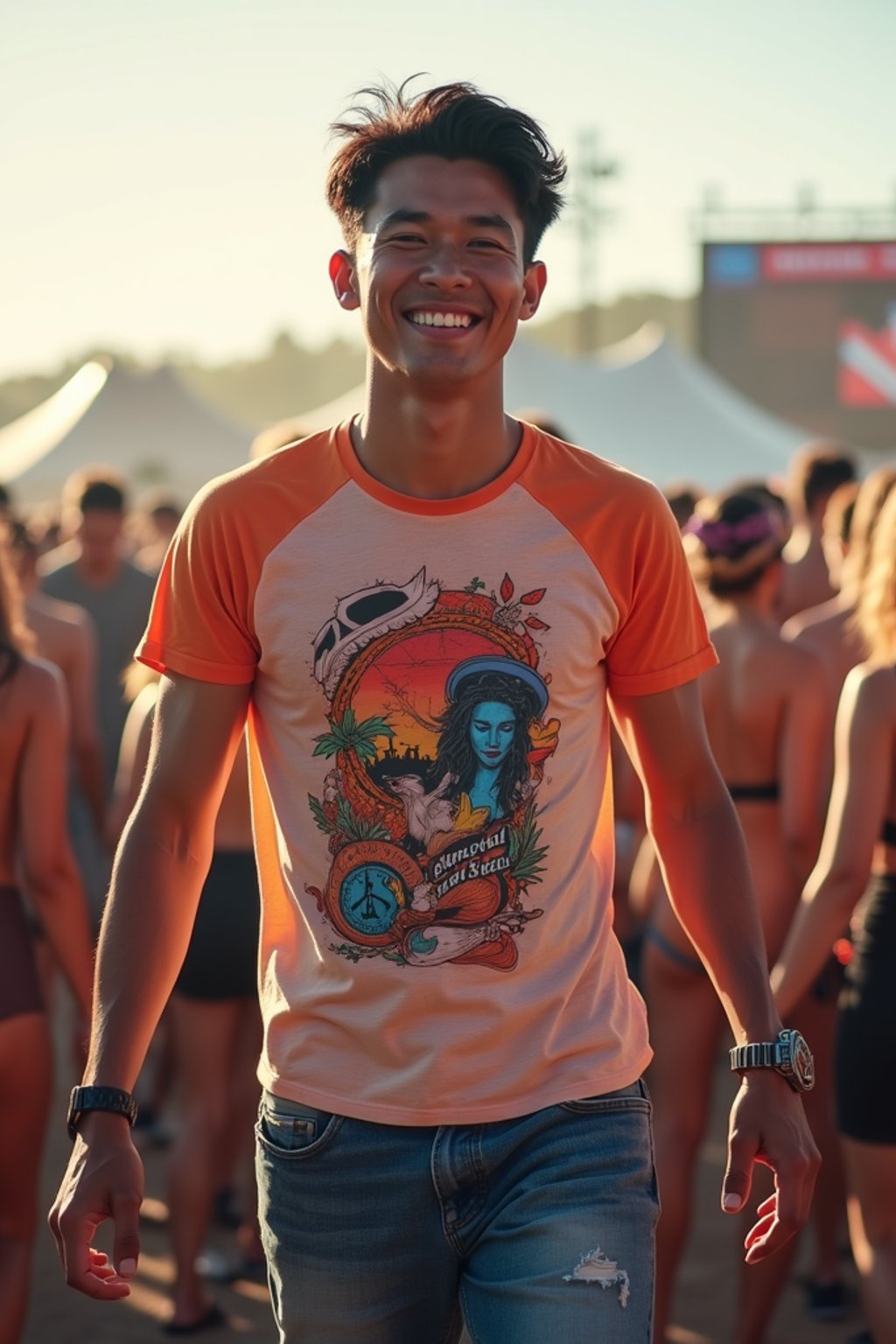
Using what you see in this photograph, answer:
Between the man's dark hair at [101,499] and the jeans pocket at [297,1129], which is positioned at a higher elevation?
the man's dark hair at [101,499]

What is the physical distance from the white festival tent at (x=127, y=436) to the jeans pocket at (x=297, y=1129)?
1882 cm

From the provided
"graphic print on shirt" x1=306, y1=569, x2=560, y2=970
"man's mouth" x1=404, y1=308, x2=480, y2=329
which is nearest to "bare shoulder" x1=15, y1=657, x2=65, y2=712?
"graphic print on shirt" x1=306, y1=569, x2=560, y2=970

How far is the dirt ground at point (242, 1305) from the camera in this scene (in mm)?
5191

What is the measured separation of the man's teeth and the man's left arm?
57 cm

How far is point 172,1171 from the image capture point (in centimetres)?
524

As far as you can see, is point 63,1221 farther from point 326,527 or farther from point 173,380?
point 173,380

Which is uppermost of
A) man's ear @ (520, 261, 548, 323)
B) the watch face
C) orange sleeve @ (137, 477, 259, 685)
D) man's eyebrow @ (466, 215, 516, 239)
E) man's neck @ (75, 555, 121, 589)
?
man's eyebrow @ (466, 215, 516, 239)

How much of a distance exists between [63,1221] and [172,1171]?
10.2ft

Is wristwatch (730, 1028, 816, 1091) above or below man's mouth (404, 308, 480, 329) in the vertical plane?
below

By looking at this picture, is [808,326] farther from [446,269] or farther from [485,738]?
[485,738]

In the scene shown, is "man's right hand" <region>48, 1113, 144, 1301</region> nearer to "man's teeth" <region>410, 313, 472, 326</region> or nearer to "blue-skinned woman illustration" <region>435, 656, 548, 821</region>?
"blue-skinned woman illustration" <region>435, 656, 548, 821</region>

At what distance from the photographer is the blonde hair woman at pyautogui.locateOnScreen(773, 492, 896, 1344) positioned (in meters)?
3.81

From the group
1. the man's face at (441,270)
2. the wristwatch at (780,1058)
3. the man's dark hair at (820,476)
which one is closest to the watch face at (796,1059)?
A: the wristwatch at (780,1058)

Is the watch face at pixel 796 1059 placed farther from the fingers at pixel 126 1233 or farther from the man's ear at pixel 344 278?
the man's ear at pixel 344 278
